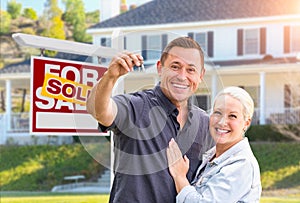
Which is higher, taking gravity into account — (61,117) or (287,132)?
(61,117)

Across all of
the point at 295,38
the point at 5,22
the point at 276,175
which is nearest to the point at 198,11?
the point at 295,38

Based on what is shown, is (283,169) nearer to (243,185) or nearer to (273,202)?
(273,202)

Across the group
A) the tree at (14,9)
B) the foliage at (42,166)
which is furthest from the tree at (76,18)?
the foliage at (42,166)

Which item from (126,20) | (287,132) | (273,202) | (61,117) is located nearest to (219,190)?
(61,117)

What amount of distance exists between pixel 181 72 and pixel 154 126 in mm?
231

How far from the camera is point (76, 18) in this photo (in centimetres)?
5906

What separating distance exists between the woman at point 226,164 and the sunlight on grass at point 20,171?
18.6m

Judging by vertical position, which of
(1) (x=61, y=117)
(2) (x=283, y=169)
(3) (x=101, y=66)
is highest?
(3) (x=101, y=66)

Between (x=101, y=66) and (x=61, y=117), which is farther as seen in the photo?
(x=61, y=117)

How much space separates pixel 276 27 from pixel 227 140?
2175cm

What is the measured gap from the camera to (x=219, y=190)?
2.70 m

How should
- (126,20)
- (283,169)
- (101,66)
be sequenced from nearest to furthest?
1. (101,66)
2. (283,169)
3. (126,20)

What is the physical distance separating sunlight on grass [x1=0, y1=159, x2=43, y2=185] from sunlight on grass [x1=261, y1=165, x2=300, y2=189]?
672 cm

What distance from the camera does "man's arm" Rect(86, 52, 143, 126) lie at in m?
2.45
